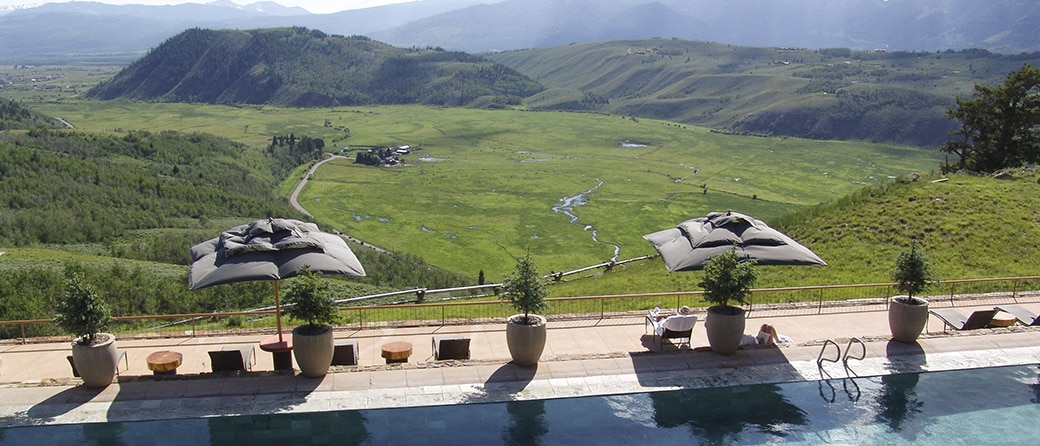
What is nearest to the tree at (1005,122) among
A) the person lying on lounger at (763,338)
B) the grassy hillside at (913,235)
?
the grassy hillside at (913,235)

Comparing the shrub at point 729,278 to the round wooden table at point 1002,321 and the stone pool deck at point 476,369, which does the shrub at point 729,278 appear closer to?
the stone pool deck at point 476,369

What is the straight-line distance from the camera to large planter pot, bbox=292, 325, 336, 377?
15.0 metres

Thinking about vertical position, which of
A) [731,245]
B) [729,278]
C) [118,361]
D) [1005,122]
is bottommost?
[118,361]

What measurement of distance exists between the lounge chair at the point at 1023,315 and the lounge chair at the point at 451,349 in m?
15.2

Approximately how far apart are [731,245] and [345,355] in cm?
983

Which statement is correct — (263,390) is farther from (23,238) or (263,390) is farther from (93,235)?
(93,235)

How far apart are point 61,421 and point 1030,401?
20.5 m

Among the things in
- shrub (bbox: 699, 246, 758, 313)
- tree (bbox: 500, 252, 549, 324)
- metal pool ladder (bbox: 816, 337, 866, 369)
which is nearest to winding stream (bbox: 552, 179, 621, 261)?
metal pool ladder (bbox: 816, 337, 866, 369)

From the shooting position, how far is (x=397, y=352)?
1605cm

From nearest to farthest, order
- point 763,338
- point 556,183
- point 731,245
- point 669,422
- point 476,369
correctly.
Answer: point 669,422 < point 476,369 < point 731,245 < point 763,338 < point 556,183

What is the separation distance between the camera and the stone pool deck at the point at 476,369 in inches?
564

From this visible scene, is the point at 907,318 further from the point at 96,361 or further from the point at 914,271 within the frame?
the point at 96,361

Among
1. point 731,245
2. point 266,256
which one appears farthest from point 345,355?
point 731,245

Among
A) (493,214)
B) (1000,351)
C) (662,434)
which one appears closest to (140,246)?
(493,214)
